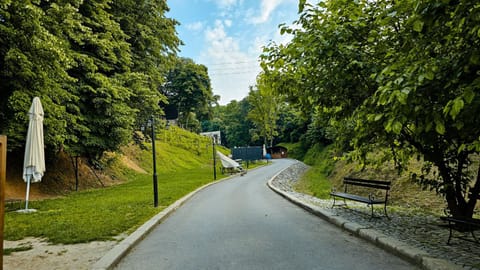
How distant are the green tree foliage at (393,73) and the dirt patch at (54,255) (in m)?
4.38

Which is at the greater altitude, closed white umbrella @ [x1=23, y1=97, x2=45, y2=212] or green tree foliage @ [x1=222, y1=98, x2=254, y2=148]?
green tree foliage @ [x1=222, y1=98, x2=254, y2=148]

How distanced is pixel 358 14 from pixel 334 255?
4310mm

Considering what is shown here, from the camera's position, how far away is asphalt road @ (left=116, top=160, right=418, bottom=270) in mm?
4297

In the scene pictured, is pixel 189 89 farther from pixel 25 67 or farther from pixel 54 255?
pixel 54 255

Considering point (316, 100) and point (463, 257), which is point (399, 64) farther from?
point (463, 257)

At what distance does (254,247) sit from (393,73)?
3405 millimetres

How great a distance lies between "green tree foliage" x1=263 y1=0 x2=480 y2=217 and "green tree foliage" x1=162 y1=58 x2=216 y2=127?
50.7 metres

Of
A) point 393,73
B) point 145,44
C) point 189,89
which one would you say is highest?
point 189,89

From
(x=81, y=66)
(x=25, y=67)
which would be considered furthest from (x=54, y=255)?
(x=81, y=66)

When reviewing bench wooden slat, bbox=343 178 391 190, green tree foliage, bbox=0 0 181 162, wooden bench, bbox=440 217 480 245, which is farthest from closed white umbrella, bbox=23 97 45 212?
wooden bench, bbox=440 217 480 245

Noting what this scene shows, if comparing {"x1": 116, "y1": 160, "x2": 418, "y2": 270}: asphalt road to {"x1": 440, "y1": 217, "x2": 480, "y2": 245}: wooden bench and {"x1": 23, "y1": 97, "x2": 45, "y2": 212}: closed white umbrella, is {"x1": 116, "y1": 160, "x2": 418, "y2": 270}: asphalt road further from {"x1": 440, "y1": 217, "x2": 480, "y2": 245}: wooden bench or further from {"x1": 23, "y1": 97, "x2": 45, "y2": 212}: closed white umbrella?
{"x1": 23, "y1": 97, "x2": 45, "y2": 212}: closed white umbrella

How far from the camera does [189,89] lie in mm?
55844

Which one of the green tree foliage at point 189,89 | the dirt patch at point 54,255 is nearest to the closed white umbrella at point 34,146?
the dirt patch at point 54,255

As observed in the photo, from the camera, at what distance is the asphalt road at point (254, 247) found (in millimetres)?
4297
